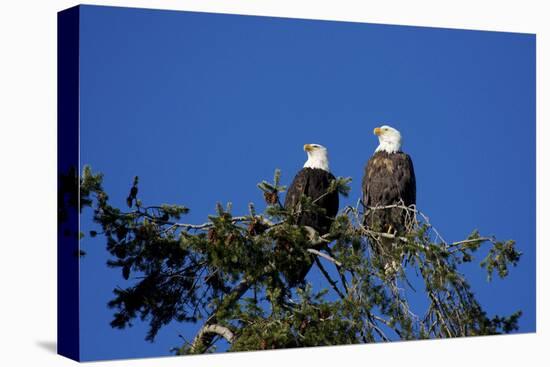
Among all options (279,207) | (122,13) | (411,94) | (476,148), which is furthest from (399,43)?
(122,13)

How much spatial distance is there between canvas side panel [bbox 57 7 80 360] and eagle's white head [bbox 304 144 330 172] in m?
1.54

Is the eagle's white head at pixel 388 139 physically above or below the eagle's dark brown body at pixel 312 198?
above

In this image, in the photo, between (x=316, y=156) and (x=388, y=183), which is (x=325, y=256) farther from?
(x=388, y=183)

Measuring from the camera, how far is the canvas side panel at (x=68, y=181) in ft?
23.7

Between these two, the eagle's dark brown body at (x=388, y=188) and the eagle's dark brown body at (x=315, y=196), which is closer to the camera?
the eagle's dark brown body at (x=315, y=196)

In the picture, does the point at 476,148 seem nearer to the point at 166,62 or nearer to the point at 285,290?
the point at 285,290

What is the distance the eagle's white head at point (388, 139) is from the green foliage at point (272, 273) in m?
0.39

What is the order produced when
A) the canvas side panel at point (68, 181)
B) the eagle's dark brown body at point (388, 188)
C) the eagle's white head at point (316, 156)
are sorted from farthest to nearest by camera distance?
the eagle's dark brown body at point (388, 188) → the eagle's white head at point (316, 156) → the canvas side panel at point (68, 181)

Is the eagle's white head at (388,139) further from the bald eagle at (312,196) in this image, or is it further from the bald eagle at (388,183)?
the bald eagle at (312,196)

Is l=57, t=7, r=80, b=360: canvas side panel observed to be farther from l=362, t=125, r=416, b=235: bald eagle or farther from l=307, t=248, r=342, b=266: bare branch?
l=362, t=125, r=416, b=235: bald eagle

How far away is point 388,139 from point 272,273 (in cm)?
122

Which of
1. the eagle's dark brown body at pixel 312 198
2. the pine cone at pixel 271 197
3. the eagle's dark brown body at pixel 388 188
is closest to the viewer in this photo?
the pine cone at pixel 271 197

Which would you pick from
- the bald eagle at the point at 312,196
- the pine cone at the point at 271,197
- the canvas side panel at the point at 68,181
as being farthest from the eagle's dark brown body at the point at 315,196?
the canvas side panel at the point at 68,181

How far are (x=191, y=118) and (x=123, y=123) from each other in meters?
0.48
